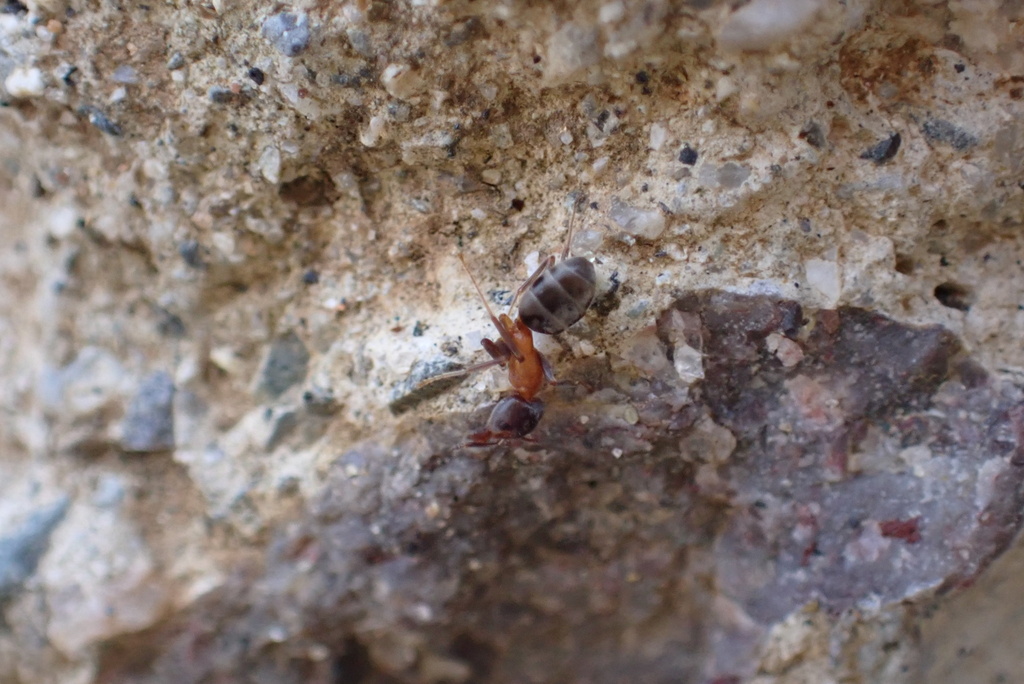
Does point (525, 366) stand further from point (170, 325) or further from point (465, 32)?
point (170, 325)

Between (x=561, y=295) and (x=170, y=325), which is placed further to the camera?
(x=170, y=325)

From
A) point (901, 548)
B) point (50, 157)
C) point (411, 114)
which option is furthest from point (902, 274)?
Result: point (50, 157)

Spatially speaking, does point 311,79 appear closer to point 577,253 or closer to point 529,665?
point 577,253

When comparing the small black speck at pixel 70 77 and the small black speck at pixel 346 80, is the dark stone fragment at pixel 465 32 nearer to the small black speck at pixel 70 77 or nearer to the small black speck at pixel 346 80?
the small black speck at pixel 346 80

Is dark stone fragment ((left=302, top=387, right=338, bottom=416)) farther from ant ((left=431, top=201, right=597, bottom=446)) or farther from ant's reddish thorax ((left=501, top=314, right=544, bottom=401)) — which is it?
ant's reddish thorax ((left=501, top=314, right=544, bottom=401))

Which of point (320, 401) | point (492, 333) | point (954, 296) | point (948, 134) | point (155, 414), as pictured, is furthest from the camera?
point (155, 414)

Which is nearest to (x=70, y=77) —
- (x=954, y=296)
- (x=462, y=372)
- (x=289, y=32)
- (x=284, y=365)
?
(x=289, y=32)
